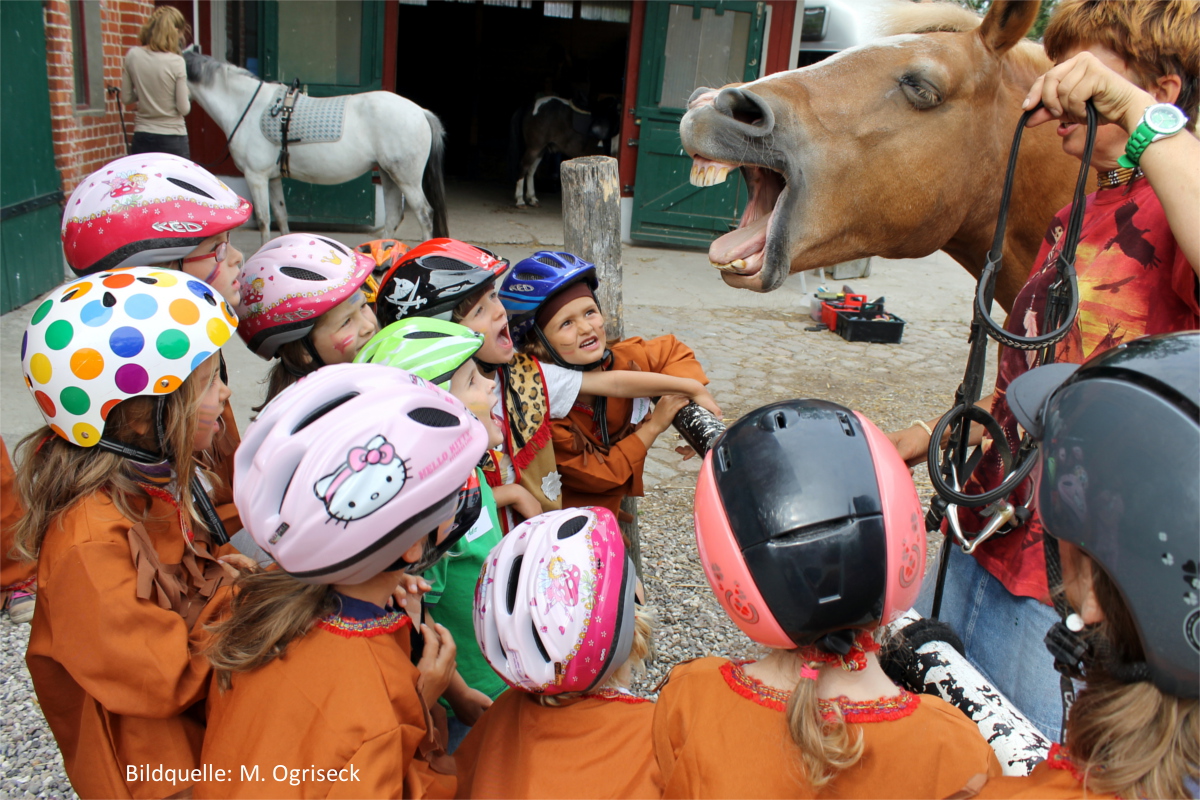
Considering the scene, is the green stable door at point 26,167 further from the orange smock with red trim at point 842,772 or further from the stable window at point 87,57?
the orange smock with red trim at point 842,772

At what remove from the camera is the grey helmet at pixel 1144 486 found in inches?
40.2

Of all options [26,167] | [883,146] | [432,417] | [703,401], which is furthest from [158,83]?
[432,417]

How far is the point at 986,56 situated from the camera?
2541mm

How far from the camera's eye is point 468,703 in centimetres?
214

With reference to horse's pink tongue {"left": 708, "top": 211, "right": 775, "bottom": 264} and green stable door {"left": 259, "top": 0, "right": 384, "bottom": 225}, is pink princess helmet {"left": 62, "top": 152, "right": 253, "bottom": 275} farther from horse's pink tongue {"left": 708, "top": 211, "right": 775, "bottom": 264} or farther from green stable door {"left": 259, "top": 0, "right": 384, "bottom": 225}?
green stable door {"left": 259, "top": 0, "right": 384, "bottom": 225}

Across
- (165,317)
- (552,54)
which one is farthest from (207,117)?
(165,317)

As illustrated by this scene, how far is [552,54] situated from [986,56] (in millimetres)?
17022

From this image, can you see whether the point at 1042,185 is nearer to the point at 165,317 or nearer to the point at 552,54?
the point at 165,317

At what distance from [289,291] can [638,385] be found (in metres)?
1.13

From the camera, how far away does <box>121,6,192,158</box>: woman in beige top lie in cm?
831

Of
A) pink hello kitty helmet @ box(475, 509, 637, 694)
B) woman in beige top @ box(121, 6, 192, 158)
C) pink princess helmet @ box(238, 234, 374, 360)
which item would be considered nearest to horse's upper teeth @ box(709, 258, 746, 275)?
pink hello kitty helmet @ box(475, 509, 637, 694)

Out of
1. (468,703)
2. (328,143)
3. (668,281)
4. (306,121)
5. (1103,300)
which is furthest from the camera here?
(668,281)

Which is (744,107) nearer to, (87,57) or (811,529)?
(811,529)

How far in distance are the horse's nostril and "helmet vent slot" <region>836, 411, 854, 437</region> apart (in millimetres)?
1233
